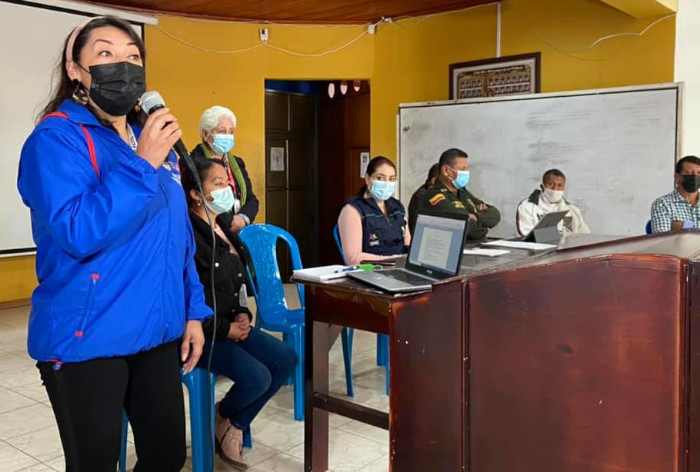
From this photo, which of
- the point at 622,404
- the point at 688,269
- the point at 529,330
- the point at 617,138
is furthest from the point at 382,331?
the point at 617,138

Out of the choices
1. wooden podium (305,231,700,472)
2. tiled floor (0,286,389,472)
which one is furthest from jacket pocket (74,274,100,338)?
tiled floor (0,286,389,472)

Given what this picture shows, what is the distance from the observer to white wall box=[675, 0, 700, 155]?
14.3ft

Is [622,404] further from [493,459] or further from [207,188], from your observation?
[207,188]

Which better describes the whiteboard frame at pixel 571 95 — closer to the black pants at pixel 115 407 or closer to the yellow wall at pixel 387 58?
the yellow wall at pixel 387 58

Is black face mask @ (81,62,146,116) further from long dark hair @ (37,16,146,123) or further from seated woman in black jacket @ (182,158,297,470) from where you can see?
seated woman in black jacket @ (182,158,297,470)

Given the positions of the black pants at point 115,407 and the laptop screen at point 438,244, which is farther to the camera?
the laptop screen at point 438,244

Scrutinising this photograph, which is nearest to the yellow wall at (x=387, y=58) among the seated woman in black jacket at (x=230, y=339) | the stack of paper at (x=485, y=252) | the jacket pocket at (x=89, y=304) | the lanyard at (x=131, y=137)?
the stack of paper at (x=485, y=252)

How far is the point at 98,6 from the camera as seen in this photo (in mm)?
5219

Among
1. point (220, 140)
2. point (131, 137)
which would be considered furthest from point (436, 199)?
point (131, 137)

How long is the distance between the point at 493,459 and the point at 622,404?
1.18ft

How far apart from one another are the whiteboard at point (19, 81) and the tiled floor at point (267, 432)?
1612 millimetres

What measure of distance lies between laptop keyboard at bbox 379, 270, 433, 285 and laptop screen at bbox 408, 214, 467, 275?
0.15 ft

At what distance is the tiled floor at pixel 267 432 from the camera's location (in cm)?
242

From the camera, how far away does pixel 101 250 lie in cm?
129
